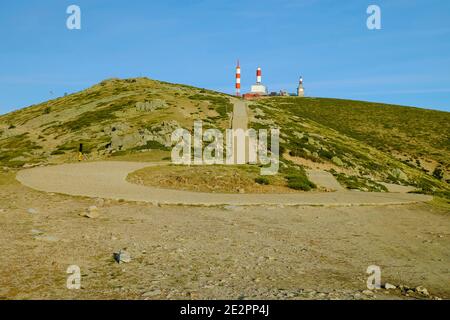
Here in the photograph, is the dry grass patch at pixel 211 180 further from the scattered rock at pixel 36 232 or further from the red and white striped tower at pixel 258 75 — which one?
the red and white striped tower at pixel 258 75

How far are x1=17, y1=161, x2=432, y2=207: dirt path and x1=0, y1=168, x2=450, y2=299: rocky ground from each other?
54.3 inches

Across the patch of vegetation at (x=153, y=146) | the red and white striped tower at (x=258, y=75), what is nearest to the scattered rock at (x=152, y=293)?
the patch of vegetation at (x=153, y=146)

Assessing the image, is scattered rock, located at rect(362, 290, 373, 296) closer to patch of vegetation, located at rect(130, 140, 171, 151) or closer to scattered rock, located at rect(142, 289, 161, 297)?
scattered rock, located at rect(142, 289, 161, 297)

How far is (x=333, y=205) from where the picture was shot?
18.7m

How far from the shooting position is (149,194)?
62.5ft

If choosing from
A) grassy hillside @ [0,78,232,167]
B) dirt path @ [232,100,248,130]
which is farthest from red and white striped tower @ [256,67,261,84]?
dirt path @ [232,100,248,130]

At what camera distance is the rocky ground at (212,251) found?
292 inches

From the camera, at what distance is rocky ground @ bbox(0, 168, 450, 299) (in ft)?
24.3

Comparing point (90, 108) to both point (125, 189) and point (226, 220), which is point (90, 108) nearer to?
point (125, 189)

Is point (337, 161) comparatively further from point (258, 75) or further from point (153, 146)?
point (258, 75)

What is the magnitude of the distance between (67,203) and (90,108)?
5595 centimetres

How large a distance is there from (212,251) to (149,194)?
952cm

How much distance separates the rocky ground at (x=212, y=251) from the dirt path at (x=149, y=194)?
4.52 feet
